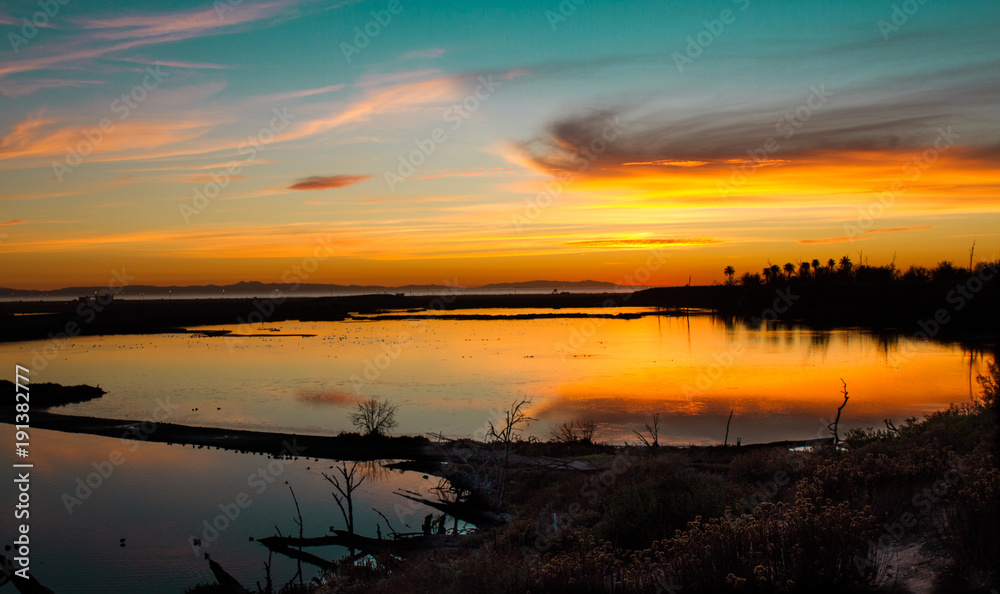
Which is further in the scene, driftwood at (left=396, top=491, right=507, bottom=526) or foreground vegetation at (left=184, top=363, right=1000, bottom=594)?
driftwood at (left=396, top=491, right=507, bottom=526)

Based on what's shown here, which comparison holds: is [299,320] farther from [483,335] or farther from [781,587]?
[781,587]

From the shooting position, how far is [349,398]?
3459 centimetres

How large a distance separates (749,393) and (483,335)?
38075mm

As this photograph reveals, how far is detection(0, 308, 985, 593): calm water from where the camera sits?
16.2 metres

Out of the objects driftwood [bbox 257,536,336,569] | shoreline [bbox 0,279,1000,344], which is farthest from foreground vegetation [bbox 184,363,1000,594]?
shoreline [bbox 0,279,1000,344]

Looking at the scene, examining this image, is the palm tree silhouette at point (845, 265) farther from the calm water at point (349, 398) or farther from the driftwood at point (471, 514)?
the driftwood at point (471, 514)

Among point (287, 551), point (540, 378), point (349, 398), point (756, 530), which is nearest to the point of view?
point (756, 530)

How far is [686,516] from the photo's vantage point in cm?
1046

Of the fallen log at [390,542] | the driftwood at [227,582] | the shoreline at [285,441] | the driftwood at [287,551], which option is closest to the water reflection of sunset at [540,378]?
the shoreline at [285,441]

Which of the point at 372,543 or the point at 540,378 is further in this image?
the point at 540,378

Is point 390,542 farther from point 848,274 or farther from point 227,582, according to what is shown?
point 848,274

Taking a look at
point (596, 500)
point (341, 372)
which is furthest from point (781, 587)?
point (341, 372)

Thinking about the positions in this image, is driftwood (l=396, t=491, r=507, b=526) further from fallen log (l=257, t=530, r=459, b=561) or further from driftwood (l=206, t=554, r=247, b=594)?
driftwood (l=206, t=554, r=247, b=594)

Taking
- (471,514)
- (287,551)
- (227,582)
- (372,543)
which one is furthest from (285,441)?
(227,582)
